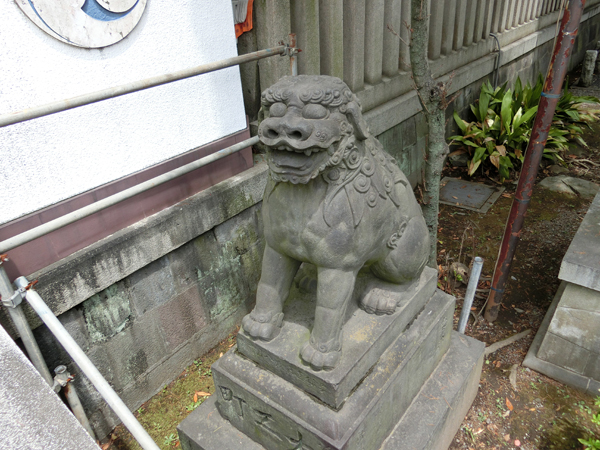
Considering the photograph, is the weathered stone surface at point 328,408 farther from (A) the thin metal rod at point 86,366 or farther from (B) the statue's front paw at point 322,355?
(A) the thin metal rod at point 86,366

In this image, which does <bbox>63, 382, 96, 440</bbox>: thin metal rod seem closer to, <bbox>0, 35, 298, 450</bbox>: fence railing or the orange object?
<bbox>0, 35, 298, 450</bbox>: fence railing

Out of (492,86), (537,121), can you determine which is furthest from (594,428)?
(492,86)

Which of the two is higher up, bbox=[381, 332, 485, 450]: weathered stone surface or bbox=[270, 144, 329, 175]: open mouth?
bbox=[270, 144, 329, 175]: open mouth

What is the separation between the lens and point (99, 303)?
2.82 metres

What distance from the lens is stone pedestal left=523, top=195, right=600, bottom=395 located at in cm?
302

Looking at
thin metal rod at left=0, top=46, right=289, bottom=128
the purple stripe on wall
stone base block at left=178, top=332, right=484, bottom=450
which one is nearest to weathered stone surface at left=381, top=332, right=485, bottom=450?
stone base block at left=178, top=332, right=484, bottom=450

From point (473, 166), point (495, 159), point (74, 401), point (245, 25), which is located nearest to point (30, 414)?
point (74, 401)

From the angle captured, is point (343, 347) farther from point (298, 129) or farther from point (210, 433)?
point (298, 129)

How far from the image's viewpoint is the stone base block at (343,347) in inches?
81.1

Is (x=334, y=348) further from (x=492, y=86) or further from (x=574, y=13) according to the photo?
(x=492, y=86)

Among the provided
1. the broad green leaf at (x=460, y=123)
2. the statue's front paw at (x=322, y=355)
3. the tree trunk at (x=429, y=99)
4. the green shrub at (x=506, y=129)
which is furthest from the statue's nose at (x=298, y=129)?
the broad green leaf at (x=460, y=123)

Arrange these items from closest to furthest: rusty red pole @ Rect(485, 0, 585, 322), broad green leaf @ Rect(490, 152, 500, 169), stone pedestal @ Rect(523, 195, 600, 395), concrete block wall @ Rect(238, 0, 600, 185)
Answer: rusty red pole @ Rect(485, 0, 585, 322), stone pedestal @ Rect(523, 195, 600, 395), concrete block wall @ Rect(238, 0, 600, 185), broad green leaf @ Rect(490, 152, 500, 169)

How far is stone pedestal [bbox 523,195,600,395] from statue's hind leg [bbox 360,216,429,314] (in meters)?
1.34

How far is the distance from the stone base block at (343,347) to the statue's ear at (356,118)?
98 cm
